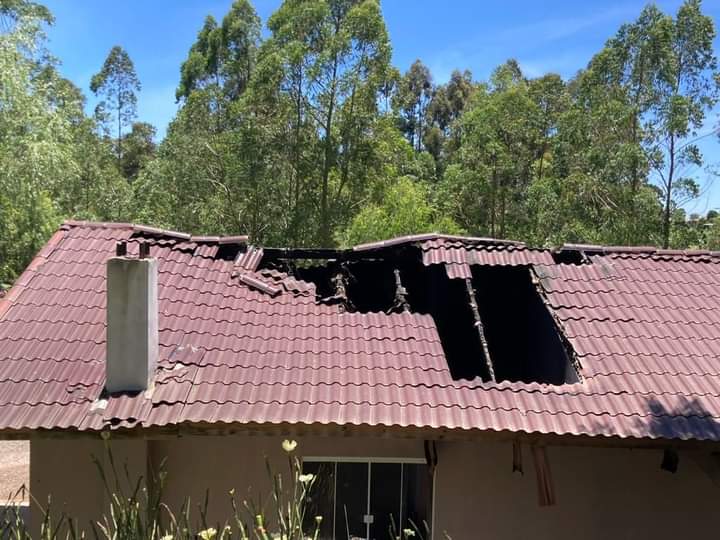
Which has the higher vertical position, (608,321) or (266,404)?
(608,321)

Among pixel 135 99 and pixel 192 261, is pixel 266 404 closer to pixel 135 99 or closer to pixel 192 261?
pixel 192 261

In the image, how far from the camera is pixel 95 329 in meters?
6.40

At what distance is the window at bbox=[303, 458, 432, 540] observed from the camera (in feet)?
20.4

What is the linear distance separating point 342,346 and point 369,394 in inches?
39.4

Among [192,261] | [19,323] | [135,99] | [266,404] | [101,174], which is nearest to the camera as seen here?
[266,404]

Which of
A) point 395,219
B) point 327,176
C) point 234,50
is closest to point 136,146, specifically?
point 234,50

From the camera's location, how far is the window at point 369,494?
620 cm

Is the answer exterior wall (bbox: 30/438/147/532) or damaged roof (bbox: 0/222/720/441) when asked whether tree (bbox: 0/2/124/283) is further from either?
exterior wall (bbox: 30/438/147/532)

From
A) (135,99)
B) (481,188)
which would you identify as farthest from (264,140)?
(135,99)

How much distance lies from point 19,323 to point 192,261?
214cm

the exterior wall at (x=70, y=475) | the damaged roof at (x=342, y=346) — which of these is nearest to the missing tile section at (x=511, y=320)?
the damaged roof at (x=342, y=346)

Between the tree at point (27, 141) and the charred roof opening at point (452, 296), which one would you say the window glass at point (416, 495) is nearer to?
the charred roof opening at point (452, 296)

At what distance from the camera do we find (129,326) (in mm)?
5574

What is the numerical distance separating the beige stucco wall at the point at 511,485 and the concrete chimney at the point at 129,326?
0.92m
